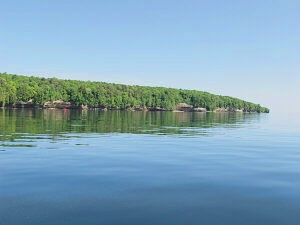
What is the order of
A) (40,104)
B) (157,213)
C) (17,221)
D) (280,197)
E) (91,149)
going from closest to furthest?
(17,221) < (157,213) < (280,197) < (91,149) < (40,104)

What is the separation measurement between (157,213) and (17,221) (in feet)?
13.6

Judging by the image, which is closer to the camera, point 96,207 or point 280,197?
point 96,207

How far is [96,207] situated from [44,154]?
11.6 meters

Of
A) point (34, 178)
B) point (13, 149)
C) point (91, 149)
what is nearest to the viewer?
point (34, 178)

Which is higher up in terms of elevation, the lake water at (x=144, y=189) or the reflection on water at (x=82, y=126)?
the reflection on water at (x=82, y=126)

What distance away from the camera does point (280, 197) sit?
466 inches

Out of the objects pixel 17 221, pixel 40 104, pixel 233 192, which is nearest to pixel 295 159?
pixel 233 192

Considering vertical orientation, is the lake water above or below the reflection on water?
below

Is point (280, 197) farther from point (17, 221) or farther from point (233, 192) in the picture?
point (17, 221)

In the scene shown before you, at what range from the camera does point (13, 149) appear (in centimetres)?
2192

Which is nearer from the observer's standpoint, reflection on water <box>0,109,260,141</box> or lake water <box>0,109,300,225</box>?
lake water <box>0,109,300,225</box>

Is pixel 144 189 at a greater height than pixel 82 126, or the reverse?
pixel 82 126

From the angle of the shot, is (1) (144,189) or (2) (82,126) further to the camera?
(2) (82,126)

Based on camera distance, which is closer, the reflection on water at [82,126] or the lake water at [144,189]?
the lake water at [144,189]
